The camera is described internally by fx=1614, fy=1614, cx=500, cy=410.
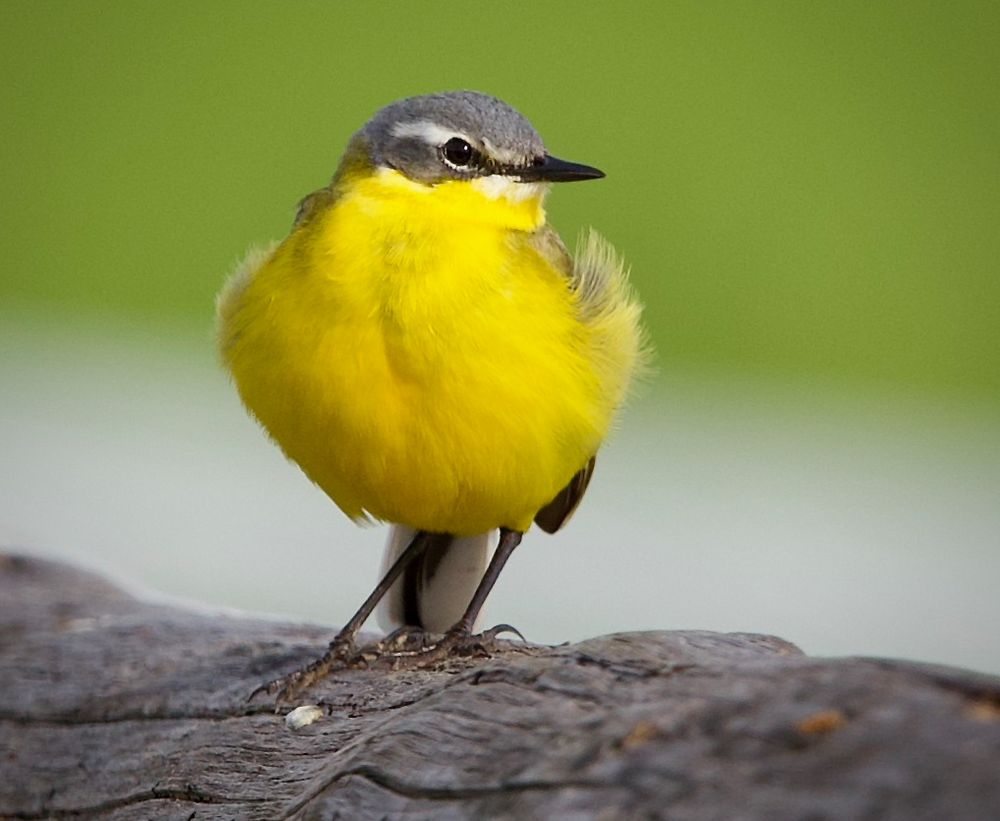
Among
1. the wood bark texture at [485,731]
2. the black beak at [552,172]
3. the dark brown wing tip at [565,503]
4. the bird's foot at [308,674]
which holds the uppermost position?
the black beak at [552,172]

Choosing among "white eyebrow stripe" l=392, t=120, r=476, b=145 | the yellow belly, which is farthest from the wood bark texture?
"white eyebrow stripe" l=392, t=120, r=476, b=145

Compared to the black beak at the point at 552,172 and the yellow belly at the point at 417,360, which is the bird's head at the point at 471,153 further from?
the yellow belly at the point at 417,360

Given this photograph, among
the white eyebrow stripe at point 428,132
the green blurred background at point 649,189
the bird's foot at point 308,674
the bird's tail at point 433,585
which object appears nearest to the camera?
the bird's foot at point 308,674

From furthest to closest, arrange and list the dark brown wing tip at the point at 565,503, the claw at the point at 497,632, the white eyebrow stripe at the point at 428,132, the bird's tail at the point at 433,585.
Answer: the bird's tail at the point at 433,585 → the dark brown wing tip at the point at 565,503 → the white eyebrow stripe at the point at 428,132 → the claw at the point at 497,632

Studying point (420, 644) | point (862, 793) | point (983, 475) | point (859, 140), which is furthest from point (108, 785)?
point (859, 140)

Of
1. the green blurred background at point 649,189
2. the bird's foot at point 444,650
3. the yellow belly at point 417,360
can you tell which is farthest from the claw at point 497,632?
the green blurred background at point 649,189

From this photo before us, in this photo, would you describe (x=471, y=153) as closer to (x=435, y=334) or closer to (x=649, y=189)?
(x=435, y=334)

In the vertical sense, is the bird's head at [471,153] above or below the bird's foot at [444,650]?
above
